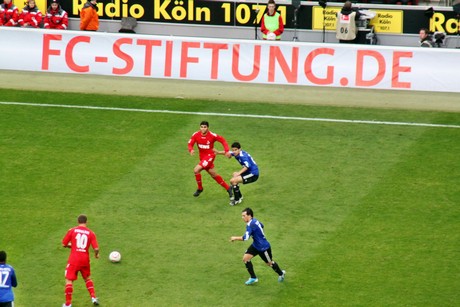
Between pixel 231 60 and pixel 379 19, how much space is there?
719 cm

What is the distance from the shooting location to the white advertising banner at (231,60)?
105ft

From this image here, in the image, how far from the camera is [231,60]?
3275cm

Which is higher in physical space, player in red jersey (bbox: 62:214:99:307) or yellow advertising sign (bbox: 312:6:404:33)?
yellow advertising sign (bbox: 312:6:404:33)

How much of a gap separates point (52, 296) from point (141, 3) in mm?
18418

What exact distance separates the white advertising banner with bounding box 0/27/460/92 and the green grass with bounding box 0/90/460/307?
1.07 metres

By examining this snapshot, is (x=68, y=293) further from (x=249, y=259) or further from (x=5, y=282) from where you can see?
(x=249, y=259)

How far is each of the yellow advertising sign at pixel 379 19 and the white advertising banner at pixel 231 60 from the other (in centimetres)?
551

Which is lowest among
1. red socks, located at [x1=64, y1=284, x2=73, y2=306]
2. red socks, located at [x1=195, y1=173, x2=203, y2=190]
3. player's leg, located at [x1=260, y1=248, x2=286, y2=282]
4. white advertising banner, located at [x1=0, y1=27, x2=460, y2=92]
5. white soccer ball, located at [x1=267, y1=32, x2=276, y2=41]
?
red socks, located at [x1=64, y1=284, x2=73, y2=306]

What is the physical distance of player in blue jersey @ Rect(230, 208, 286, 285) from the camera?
71.1 feet

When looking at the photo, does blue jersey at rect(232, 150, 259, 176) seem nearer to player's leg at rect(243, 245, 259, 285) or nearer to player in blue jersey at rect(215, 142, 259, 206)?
player in blue jersey at rect(215, 142, 259, 206)

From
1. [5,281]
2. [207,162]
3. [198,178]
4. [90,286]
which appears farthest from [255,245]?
[5,281]

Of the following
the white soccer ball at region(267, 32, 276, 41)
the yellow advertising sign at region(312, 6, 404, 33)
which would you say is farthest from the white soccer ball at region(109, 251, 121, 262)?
the yellow advertising sign at region(312, 6, 404, 33)

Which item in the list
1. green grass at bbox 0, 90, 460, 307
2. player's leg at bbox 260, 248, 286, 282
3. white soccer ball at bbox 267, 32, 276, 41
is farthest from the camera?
white soccer ball at bbox 267, 32, 276, 41

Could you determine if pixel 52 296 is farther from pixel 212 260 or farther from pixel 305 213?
pixel 305 213
